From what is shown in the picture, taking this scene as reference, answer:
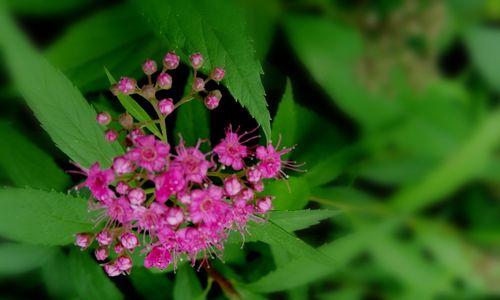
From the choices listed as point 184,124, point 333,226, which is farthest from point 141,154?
point 333,226

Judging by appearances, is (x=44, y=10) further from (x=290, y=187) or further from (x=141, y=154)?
(x=290, y=187)

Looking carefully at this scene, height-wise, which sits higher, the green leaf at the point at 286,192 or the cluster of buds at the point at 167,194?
the cluster of buds at the point at 167,194

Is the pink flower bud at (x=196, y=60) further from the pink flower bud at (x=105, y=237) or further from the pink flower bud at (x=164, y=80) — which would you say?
the pink flower bud at (x=105, y=237)

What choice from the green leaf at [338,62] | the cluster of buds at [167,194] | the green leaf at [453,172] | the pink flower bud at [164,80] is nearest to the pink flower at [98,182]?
the cluster of buds at [167,194]

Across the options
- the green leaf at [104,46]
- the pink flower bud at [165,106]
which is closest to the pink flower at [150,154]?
the pink flower bud at [165,106]

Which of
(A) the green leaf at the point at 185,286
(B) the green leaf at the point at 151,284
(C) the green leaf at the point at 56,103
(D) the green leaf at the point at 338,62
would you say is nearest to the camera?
(C) the green leaf at the point at 56,103

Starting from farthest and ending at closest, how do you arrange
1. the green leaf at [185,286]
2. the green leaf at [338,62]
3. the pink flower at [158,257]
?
the green leaf at [338,62] → the green leaf at [185,286] → the pink flower at [158,257]

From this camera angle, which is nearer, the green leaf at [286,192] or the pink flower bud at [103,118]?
the pink flower bud at [103,118]

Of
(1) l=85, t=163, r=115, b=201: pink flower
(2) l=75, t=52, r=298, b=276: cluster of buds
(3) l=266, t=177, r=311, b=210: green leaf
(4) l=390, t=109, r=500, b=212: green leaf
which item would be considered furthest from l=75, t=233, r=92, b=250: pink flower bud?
(4) l=390, t=109, r=500, b=212: green leaf

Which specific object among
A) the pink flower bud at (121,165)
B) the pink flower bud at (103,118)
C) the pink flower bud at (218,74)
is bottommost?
the pink flower bud at (121,165)
